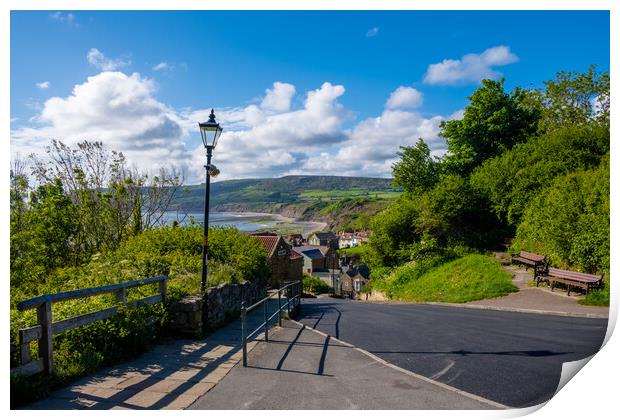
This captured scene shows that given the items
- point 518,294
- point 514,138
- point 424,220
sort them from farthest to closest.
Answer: point 514,138 < point 424,220 < point 518,294

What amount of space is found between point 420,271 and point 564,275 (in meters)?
9.48

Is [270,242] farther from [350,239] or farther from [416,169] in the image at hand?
[350,239]

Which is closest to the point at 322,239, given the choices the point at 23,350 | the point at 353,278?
the point at 353,278

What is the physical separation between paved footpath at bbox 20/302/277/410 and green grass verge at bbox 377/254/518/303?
1049 cm

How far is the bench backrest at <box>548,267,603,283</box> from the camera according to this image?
10.8 metres

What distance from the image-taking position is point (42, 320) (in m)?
5.04

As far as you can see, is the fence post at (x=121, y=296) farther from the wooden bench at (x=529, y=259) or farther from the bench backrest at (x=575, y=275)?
the wooden bench at (x=529, y=259)

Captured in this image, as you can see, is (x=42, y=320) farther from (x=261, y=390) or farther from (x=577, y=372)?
(x=577, y=372)

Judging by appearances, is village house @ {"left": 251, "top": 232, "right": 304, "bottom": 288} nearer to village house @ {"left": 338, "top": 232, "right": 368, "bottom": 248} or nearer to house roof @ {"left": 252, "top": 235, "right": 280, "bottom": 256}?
Answer: house roof @ {"left": 252, "top": 235, "right": 280, "bottom": 256}

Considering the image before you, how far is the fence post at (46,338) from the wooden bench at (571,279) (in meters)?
11.7

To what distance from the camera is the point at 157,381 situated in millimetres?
5441

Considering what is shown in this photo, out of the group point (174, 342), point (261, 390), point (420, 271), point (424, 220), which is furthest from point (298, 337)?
point (424, 220)
